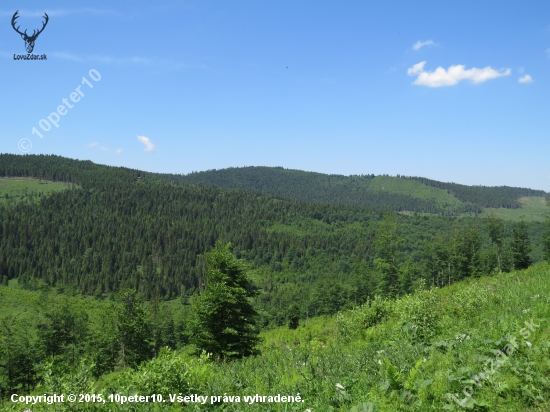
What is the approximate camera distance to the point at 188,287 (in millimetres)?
158875

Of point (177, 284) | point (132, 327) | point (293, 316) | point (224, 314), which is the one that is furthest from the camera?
point (177, 284)

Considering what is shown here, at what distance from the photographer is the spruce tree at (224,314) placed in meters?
18.2

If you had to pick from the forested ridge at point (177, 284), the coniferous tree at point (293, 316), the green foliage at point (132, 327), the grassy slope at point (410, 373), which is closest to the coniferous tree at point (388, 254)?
the forested ridge at point (177, 284)

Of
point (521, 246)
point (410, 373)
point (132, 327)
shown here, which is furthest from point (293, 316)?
point (410, 373)

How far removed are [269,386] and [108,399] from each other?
330 centimetres

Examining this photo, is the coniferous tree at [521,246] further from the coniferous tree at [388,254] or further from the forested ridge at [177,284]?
the coniferous tree at [388,254]

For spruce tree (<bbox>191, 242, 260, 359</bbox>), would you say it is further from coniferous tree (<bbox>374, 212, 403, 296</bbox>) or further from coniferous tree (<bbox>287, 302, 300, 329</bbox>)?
coniferous tree (<bbox>287, 302, 300, 329</bbox>)

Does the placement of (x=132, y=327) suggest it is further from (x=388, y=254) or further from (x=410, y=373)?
(x=410, y=373)

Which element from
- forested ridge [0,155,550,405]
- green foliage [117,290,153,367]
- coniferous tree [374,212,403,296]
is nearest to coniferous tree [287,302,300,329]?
forested ridge [0,155,550,405]

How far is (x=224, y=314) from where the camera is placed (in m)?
18.7

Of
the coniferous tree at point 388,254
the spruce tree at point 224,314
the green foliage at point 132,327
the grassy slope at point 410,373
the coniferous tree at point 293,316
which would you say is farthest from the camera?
the coniferous tree at point 293,316

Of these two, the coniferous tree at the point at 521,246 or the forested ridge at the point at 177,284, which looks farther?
the coniferous tree at the point at 521,246

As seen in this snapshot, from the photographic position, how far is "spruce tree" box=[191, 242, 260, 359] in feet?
59.6

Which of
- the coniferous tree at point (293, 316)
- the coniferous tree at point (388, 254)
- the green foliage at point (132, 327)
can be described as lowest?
the coniferous tree at point (293, 316)
